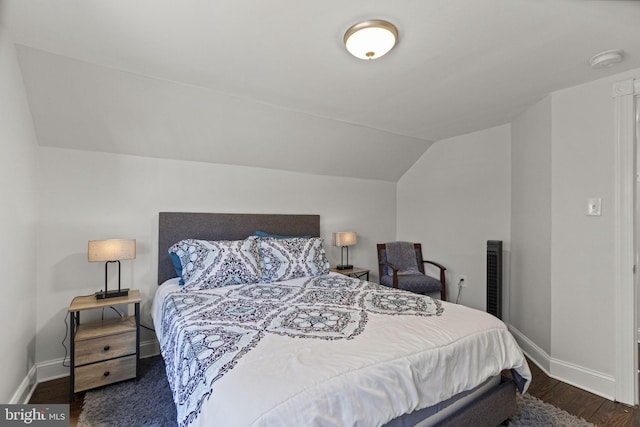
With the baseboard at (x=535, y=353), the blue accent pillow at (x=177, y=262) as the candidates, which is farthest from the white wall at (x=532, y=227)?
the blue accent pillow at (x=177, y=262)

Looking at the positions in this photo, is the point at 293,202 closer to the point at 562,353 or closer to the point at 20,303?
the point at 20,303

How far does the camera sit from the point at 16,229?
197 cm

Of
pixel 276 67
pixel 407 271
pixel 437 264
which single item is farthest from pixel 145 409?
pixel 437 264

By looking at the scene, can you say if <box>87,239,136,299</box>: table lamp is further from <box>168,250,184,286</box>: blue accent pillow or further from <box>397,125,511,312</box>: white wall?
<box>397,125,511,312</box>: white wall

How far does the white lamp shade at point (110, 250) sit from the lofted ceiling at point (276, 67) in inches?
34.4

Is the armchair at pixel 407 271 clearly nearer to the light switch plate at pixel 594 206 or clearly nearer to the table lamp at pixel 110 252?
the light switch plate at pixel 594 206

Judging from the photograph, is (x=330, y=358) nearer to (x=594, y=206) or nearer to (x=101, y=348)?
(x=101, y=348)

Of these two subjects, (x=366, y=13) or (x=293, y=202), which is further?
(x=293, y=202)

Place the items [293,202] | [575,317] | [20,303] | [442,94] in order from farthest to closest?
[293,202]
[442,94]
[575,317]
[20,303]

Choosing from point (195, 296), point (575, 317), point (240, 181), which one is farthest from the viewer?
point (240, 181)

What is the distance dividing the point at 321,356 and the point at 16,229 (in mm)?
2152

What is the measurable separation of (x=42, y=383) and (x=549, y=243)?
170 inches

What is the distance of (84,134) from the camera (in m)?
2.53

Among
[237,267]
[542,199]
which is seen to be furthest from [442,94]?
[237,267]
